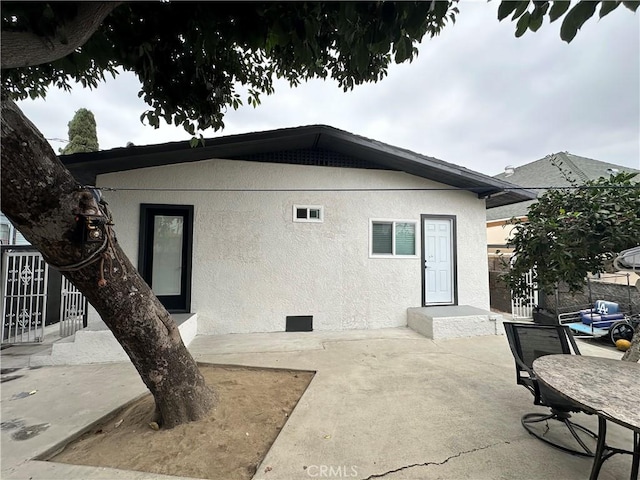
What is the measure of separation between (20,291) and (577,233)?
811 cm

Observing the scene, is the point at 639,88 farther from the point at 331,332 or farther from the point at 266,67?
the point at 331,332

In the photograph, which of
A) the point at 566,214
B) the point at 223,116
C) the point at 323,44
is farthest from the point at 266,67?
the point at 566,214

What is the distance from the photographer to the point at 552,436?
2.51 m

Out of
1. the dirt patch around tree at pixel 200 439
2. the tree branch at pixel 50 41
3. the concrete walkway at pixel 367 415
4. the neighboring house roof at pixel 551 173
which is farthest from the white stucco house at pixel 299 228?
the neighboring house roof at pixel 551 173

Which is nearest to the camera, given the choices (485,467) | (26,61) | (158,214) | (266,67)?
(26,61)

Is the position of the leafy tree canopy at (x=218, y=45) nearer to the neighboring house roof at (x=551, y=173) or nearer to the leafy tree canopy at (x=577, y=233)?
the leafy tree canopy at (x=577, y=233)

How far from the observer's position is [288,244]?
5758mm

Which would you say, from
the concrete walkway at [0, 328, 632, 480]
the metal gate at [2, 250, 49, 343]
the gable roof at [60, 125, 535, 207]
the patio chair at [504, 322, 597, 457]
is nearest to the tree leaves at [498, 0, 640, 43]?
the concrete walkway at [0, 328, 632, 480]

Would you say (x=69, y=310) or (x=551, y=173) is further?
(x=551, y=173)

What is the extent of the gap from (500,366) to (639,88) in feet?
12.9

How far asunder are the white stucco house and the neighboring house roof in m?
6.88

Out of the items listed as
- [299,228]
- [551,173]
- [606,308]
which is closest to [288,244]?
[299,228]

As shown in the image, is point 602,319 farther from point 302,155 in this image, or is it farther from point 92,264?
point 92,264

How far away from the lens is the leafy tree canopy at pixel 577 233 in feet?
7.78
